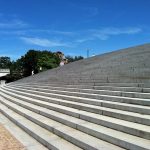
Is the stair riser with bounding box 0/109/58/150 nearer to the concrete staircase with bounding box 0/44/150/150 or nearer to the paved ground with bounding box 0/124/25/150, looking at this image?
the concrete staircase with bounding box 0/44/150/150

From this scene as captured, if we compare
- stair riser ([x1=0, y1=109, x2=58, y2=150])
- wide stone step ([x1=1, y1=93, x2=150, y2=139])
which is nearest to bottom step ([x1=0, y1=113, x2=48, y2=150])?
stair riser ([x1=0, y1=109, x2=58, y2=150])

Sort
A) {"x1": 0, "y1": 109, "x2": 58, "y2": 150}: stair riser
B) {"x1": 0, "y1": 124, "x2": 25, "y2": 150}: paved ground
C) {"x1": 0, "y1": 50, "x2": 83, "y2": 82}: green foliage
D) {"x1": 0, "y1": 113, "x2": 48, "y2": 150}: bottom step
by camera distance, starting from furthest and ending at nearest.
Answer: {"x1": 0, "y1": 50, "x2": 83, "y2": 82}: green foliage, {"x1": 0, "y1": 124, "x2": 25, "y2": 150}: paved ground, {"x1": 0, "y1": 113, "x2": 48, "y2": 150}: bottom step, {"x1": 0, "y1": 109, "x2": 58, "y2": 150}: stair riser

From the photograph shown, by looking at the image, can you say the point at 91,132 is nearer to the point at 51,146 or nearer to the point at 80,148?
the point at 80,148

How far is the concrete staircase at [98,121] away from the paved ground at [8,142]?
1.43 feet

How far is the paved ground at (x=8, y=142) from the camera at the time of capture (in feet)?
21.2

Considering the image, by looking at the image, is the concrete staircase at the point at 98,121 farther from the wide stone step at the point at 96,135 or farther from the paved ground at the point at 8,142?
the paved ground at the point at 8,142

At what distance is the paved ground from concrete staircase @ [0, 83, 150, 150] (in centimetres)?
43

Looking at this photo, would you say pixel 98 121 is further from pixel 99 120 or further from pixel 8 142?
pixel 8 142

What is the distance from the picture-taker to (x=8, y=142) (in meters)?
6.95

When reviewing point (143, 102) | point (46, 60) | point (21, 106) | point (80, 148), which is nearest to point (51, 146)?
point (80, 148)

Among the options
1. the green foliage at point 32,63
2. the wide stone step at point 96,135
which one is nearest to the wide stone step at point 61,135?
the wide stone step at point 96,135

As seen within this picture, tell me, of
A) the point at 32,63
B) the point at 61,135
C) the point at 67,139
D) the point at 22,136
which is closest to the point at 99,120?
the point at 67,139

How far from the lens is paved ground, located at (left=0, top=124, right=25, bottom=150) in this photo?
6.46m

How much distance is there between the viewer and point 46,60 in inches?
3228
